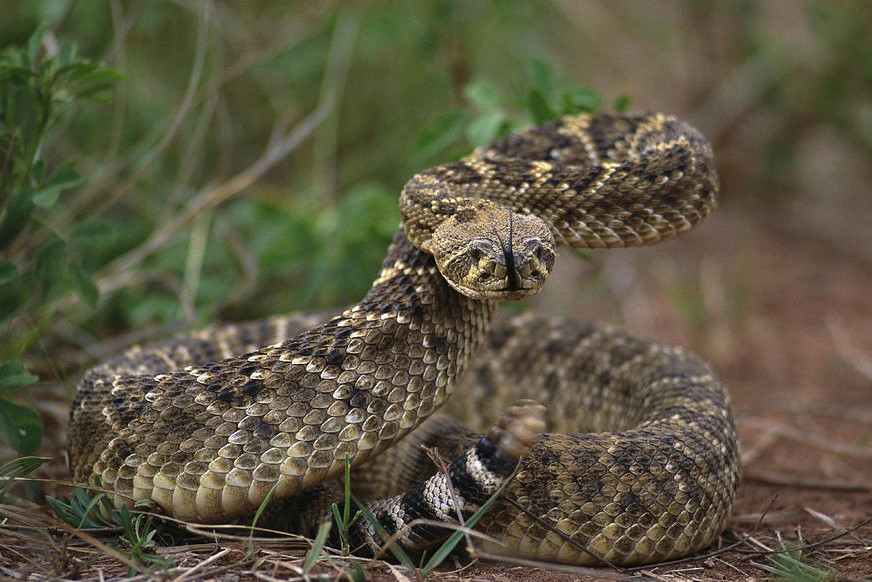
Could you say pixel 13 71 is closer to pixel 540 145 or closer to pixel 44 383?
pixel 44 383

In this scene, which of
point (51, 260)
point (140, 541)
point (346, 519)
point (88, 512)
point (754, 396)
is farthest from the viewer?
point (754, 396)

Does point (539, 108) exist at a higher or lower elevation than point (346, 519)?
higher

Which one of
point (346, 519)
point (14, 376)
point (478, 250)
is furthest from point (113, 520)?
point (478, 250)

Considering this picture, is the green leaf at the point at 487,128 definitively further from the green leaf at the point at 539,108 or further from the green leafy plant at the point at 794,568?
the green leafy plant at the point at 794,568

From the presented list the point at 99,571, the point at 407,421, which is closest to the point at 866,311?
the point at 407,421

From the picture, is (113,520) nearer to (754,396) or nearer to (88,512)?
(88,512)

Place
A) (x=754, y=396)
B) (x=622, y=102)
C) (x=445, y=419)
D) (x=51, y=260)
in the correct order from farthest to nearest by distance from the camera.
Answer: (x=754, y=396) < (x=622, y=102) < (x=445, y=419) < (x=51, y=260)
